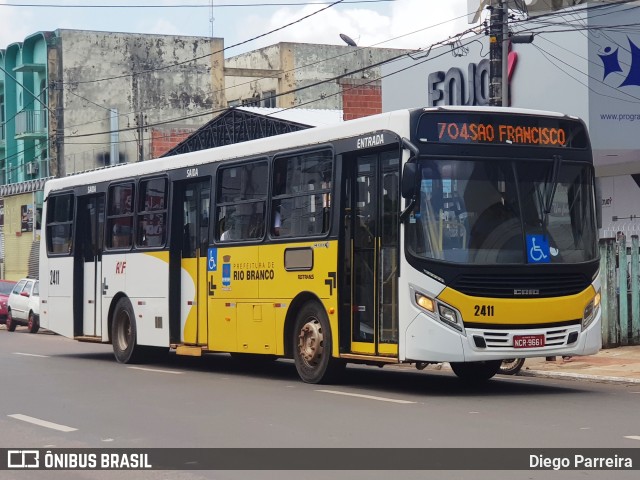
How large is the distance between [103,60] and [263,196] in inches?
1631

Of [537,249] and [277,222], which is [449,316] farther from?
[277,222]

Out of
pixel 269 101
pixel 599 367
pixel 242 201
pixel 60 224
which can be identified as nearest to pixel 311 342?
pixel 242 201

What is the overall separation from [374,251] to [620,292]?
7.83 metres

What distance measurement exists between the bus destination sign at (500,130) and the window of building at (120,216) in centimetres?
789

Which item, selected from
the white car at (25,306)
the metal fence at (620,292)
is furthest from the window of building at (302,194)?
the white car at (25,306)

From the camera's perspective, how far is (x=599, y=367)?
734 inches

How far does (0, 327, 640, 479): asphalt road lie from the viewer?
10391 mm

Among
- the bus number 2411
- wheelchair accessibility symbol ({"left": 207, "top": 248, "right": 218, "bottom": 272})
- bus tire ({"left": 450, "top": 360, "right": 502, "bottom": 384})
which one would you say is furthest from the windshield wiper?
wheelchair accessibility symbol ({"left": 207, "top": 248, "right": 218, "bottom": 272})

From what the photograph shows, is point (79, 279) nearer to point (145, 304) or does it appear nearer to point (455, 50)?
point (145, 304)

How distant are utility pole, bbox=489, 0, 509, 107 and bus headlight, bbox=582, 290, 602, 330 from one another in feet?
20.7

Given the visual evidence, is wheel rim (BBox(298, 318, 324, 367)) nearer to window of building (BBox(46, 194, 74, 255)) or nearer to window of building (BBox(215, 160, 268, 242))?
window of building (BBox(215, 160, 268, 242))

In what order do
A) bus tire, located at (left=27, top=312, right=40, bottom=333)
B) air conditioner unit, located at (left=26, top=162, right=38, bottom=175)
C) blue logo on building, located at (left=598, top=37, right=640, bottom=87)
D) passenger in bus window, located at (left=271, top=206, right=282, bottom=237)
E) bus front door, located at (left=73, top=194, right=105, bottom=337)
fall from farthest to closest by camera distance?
1. air conditioner unit, located at (left=26, top=162, right=38, bottom=175)
2. bus tire, located at (left=27, top=312, right=40, bottom=333)
3. blue logo on building, located at (left=598, top=37, right=640, bottom=87)
4. bus front door, located at (left=73, top=194, right=105, bottom=337)
5. passenger in bus window, located at (left=271, top=206, right=282, bottom=237)

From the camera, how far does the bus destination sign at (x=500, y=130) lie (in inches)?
557
